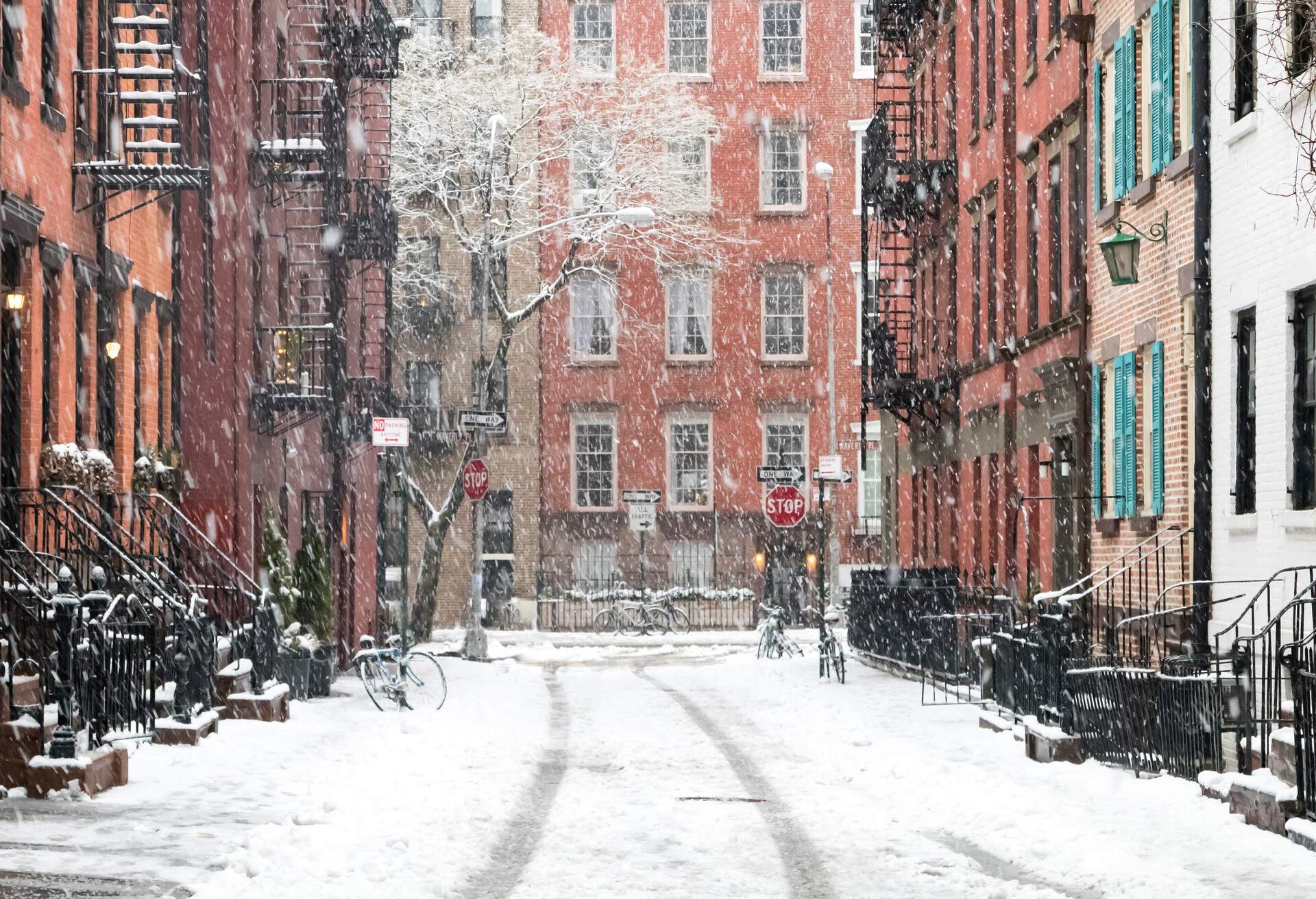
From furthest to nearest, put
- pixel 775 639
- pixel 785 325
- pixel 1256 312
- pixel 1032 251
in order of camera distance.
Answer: pixel 785 325, pixel 775 639, pixel 1032 251, pixel 1256 312

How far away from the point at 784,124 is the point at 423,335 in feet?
37.4

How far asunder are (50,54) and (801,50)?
35.9 meters

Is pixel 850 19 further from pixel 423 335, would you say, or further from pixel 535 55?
pixel 423 335

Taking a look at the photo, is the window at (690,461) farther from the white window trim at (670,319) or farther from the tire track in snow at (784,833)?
the tire track in snow at (784,833)

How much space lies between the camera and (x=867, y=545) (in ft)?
167

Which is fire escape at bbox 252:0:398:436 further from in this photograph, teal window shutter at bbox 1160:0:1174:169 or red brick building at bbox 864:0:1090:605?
teal window shutter at bbox 1160:0:1174:169


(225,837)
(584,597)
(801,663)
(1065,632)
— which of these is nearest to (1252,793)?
(1065,632)

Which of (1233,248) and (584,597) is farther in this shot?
(584,597)

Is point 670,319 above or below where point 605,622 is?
above

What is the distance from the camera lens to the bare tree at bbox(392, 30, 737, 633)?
141 feet

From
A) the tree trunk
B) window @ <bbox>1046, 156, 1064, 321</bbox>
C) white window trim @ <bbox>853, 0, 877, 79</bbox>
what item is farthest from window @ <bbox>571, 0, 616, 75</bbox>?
window @ <bbox>1046, 156, 1064, 321</bbox>

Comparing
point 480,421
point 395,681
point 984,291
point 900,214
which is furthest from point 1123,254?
point 900,214

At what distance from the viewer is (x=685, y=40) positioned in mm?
51875

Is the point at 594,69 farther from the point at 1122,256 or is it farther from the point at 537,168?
the point at 1122,256
